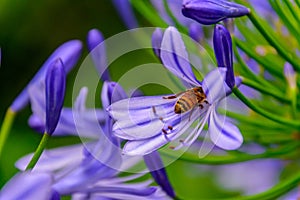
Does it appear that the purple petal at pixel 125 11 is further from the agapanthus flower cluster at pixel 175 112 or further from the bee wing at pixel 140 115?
the bee wing at pixel 140 115

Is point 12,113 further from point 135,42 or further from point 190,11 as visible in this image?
point 190,11

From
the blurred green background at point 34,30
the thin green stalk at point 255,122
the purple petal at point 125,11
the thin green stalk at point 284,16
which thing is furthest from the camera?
the blurred green background at point 34,30

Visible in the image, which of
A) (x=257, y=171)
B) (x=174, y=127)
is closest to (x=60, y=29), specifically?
(x=257, y=171)

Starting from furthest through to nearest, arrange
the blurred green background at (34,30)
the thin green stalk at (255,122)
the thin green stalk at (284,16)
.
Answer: the blurred green background at (34,30), the thin green stalk at (255,122), the thin green stalk at (284,16)

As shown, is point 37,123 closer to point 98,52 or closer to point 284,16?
point 98,52

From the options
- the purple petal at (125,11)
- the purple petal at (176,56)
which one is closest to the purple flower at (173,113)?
the purple petal at (176,56)
